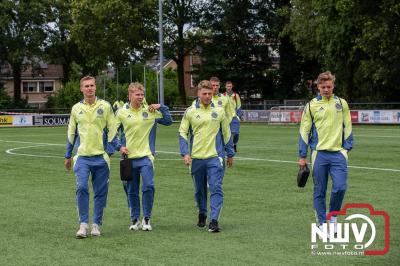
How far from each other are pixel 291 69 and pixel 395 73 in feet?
54.2

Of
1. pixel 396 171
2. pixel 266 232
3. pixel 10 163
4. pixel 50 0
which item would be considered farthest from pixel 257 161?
pixel 50 0

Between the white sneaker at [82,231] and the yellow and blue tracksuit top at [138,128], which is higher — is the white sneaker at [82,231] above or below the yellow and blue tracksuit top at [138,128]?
below

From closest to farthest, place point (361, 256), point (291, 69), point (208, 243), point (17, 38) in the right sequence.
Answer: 1. point (361, 256)
2. point (208, 243)
3. point (291, 69)
4. point (17, 38)

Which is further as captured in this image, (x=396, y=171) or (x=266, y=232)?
(x=396, y=171)

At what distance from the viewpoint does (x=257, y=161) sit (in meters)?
22.1

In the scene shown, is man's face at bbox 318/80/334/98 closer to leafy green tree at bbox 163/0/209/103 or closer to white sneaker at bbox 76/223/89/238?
white sneaker at bbox 76/223/89/238

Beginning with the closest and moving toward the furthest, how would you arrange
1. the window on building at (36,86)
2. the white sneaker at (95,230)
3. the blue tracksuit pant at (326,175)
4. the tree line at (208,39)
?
the blue tracksuit pant at (326,175) → the white sneaker at (95,230) → the tree line at (208,39) → the window on building at (36,86)

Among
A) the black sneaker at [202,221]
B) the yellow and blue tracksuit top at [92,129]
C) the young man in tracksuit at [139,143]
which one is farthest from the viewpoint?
the black sneaker at [202,221]

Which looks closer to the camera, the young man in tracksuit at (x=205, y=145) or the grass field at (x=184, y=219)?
the grass field at (x=184, y=219)

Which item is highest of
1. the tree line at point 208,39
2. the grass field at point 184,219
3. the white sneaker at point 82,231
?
the tree line at point 208,39

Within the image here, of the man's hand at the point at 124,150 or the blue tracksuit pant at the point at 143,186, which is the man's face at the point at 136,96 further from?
the blue tracksuit pant at the point at 143,186

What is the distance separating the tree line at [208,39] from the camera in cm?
5667

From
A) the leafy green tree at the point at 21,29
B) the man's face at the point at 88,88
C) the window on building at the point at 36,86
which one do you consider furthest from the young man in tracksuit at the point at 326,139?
the window on building at the point at 36,86

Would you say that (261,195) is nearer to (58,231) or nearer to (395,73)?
(58,231)
